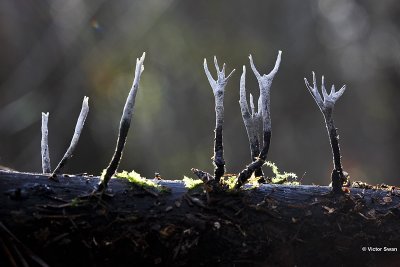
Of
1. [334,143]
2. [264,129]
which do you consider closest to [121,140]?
[264,129]

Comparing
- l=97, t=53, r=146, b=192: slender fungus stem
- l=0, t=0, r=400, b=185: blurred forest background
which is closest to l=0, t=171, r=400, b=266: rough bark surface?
l=97, t=53, r=146, b=192: slender fungus stem

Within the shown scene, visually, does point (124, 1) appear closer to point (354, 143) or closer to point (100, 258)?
point (354, 143)

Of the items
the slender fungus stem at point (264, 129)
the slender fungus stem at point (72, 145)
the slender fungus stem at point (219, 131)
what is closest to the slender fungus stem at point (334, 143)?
the slender fungus stem at point (264, 129)

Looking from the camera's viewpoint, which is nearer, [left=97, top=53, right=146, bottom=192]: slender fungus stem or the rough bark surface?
the rough bark surface

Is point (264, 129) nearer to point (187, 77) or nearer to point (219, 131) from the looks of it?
point (219, 131)

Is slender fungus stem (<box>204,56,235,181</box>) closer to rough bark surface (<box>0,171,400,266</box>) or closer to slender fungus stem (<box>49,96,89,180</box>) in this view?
rough bark surface (<box>0,171,400,266</box>)

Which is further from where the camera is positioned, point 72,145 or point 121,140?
point 72,145

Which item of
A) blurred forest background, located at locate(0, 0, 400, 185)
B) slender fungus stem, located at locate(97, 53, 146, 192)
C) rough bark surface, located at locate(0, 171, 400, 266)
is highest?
blurred forest background, located at locate(0, 0, 400, 185)
